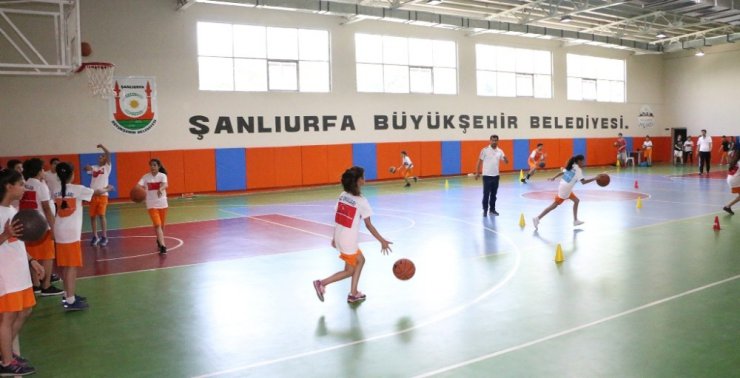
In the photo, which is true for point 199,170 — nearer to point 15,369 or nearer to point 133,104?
point 133,104

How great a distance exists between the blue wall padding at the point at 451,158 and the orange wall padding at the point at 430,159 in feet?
0.88

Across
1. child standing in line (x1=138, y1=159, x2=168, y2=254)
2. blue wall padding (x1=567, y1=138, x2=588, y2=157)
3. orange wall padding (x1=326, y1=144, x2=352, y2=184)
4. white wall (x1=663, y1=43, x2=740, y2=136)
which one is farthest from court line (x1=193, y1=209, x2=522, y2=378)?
white wall (x1=663, y1=43, x2=740, y2=136)

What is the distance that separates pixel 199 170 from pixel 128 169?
2703 millimetres

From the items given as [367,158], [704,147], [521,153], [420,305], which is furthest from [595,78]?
[420,305]

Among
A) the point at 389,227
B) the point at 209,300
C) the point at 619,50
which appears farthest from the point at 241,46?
the point at 619,50

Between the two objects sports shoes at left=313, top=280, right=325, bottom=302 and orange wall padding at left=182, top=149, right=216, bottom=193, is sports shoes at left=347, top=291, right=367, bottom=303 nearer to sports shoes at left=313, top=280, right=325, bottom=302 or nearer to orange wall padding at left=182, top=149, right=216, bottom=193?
sports shoes at left=313, top=280, right=325, bottom=302

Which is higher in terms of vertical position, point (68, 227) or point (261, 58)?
point (261, 58)

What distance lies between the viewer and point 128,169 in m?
22.6

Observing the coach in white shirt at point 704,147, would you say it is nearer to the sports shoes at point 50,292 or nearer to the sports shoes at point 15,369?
the sports shoes at point 50,292

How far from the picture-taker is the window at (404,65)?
92.9 feet

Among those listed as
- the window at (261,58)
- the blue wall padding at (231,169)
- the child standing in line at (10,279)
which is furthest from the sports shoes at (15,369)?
the window at (261,58)

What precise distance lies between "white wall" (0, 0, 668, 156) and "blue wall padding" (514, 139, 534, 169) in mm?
2070

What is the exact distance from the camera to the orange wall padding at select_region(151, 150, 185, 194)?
920 inches

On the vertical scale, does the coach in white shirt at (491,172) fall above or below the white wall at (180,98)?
below
